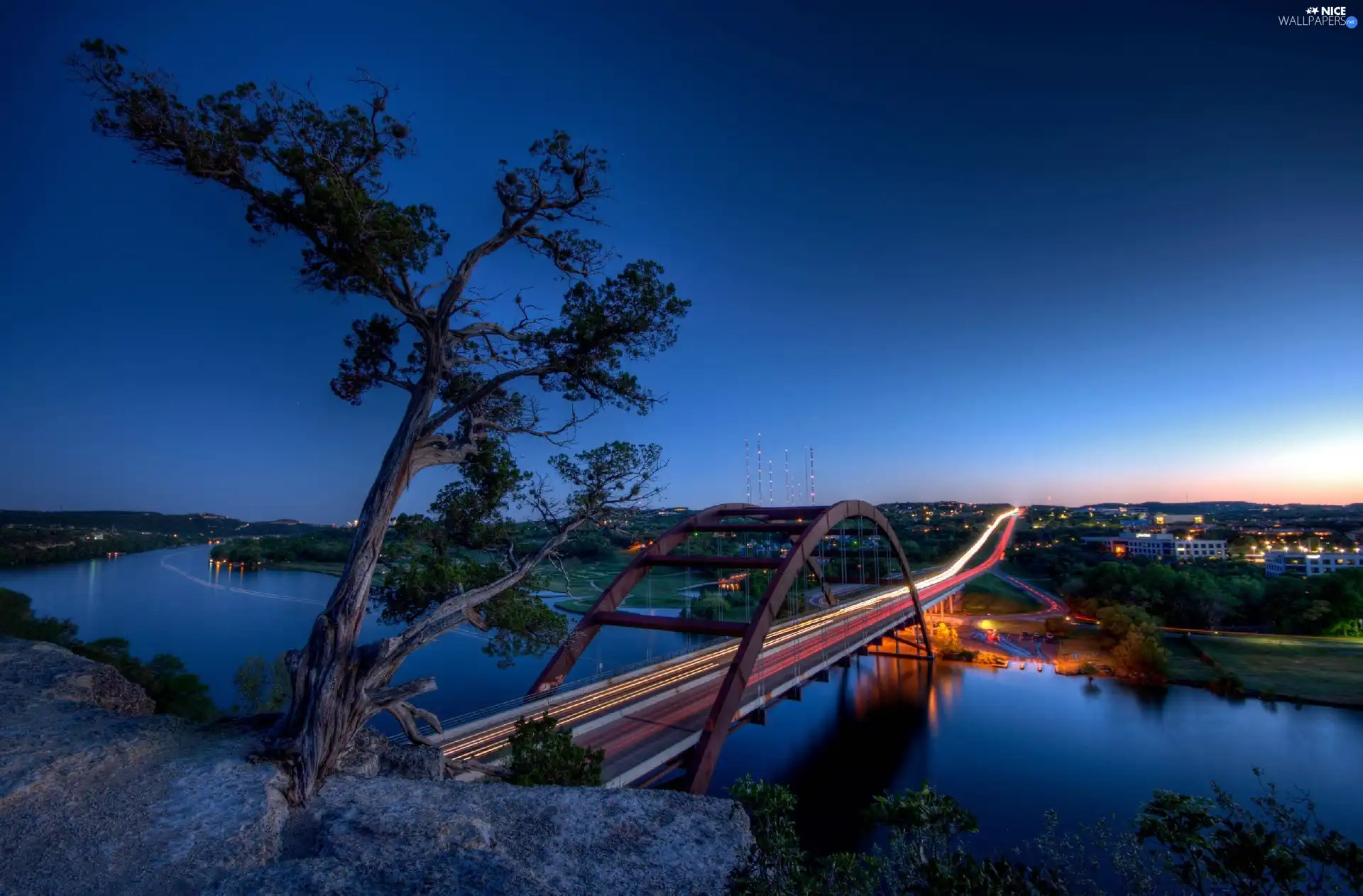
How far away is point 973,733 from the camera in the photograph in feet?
103

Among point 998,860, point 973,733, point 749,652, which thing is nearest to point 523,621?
point 998,860

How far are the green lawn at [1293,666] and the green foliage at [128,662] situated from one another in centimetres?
5378

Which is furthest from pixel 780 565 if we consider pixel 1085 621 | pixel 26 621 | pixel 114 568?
pixel 114 568

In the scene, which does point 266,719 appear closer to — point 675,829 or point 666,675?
point 675,829

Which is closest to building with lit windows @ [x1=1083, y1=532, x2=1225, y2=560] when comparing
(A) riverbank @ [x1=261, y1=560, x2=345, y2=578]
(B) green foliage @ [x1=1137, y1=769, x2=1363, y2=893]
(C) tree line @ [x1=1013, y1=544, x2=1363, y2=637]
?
(C) tree line @ [x1=1013, y1=544, x2=1363, y2=637]

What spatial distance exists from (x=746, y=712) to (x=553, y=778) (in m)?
10.8

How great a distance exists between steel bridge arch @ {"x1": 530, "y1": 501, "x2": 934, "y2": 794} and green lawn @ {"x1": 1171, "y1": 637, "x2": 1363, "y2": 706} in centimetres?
2750

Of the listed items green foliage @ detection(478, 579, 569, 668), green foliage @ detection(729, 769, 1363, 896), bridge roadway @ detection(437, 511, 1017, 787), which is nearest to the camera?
green foliage @ detection(729, 769, 1363, 896)

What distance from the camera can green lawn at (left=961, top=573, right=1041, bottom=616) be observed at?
2461 inches

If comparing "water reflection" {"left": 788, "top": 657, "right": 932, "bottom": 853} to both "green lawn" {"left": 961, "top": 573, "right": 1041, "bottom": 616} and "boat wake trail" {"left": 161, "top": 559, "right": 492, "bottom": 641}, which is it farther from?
"boat wake trail" {"left": 161, "top": 559, "right": 492, "bottom": 641}

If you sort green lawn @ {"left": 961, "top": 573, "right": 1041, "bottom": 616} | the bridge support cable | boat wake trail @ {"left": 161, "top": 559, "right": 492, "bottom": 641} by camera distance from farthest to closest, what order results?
green lawn @ {"left": 961, "top": 573, "right": 1041, "bottom": 616}, boat wake trail @ {"left": 161, "top": 559, "right": 492, "bottom": 641}, the bridge support cable

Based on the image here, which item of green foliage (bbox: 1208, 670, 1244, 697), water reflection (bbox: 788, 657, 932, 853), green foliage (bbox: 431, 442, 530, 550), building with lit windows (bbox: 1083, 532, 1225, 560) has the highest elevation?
green foliage (bbox: 431, 442, 530, 550)

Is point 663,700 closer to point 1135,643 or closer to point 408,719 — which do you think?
point 408,719

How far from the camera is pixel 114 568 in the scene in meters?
85.1
